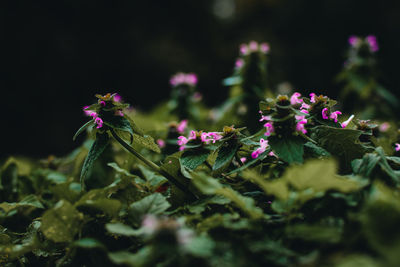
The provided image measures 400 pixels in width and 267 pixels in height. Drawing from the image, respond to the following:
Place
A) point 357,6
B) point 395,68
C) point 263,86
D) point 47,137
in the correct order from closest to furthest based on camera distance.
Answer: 1. point 263,86
2. point 47,137
3. point 395,68
4. point 357,6

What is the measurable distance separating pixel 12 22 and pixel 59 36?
0.93 metres

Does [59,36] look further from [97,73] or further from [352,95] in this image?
[352,95]

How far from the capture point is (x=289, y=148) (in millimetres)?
909

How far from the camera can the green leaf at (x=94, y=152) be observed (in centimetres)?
101

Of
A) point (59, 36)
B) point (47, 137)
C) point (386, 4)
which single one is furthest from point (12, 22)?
point (386, 4)

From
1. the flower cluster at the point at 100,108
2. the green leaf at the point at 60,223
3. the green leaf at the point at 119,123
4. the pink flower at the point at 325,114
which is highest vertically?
the flower cluster at the point at 100,108

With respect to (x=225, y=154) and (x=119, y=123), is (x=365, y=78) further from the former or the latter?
(x=119, y=123)

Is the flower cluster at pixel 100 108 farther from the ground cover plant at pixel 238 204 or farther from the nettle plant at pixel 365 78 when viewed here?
the nettle plant at pixel 365 78

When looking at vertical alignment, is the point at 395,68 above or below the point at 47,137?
above

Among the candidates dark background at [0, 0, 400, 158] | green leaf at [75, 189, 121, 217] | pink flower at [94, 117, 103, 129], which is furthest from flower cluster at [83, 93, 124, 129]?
dark background at [0, 0, 400, 158]

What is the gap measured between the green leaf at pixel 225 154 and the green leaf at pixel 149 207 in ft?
0.65

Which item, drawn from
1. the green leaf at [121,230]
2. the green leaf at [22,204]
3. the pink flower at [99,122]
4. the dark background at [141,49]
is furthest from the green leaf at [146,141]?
the dark background at [141,49]

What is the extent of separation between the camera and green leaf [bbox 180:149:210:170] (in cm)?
105

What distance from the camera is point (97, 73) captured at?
755 cm
